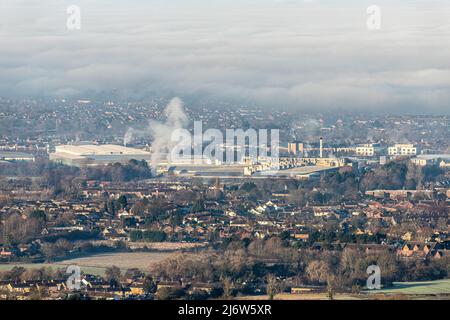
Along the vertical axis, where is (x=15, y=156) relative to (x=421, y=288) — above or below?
below

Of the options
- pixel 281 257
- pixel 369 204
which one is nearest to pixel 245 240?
pixel 281 257

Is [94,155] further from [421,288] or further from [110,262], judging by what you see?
[421,288]

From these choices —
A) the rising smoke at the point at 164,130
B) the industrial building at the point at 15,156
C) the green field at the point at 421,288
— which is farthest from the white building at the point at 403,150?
the green field at the point at 421,288

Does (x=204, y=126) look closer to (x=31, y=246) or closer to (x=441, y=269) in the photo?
(x=31, y=246)
